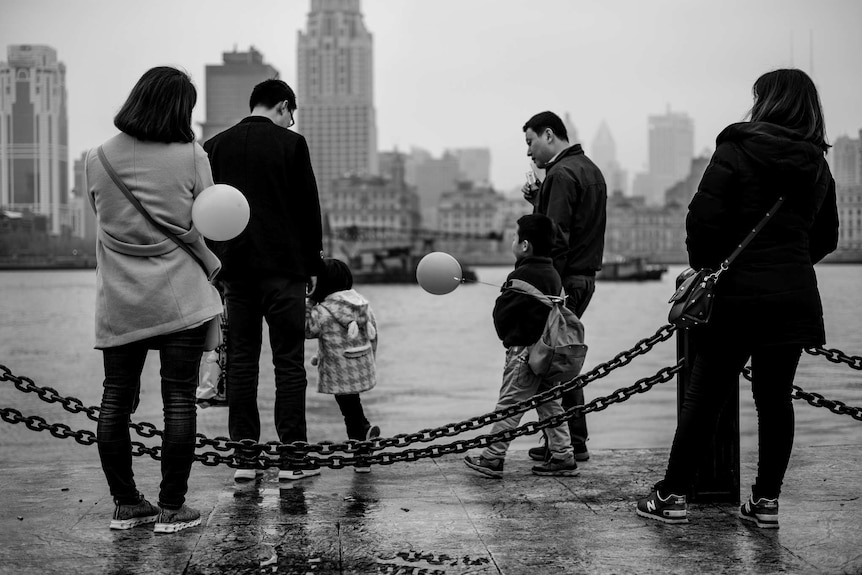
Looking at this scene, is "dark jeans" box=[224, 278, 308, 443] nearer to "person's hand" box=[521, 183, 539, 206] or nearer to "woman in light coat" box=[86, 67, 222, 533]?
"woman in light coat" box=[86, 67, 222, 533]

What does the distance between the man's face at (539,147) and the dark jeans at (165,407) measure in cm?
262

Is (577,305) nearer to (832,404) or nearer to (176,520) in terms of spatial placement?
(832,404)

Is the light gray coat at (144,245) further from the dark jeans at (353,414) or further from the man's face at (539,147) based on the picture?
the man's face at (539,147)

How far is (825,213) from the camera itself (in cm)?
456

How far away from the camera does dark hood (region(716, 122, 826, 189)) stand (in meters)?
4.23

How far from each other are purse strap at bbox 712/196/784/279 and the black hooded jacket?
2 centimetres

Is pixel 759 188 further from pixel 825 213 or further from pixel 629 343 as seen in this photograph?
pixel 629 343

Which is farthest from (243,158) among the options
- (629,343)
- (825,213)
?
(629,343)

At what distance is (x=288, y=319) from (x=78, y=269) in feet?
620

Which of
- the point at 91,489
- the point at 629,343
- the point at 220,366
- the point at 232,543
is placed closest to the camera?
the point at 232,543

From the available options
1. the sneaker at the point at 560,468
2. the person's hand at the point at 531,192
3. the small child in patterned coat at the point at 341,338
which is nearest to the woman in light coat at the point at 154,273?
the small child in patterned coat at the point at 341,338

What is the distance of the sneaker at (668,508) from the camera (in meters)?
4.49

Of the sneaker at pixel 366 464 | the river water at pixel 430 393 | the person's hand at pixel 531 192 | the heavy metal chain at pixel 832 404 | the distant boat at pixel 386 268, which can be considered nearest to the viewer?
the sneaker at pixel 366 464

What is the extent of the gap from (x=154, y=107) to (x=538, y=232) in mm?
2131
